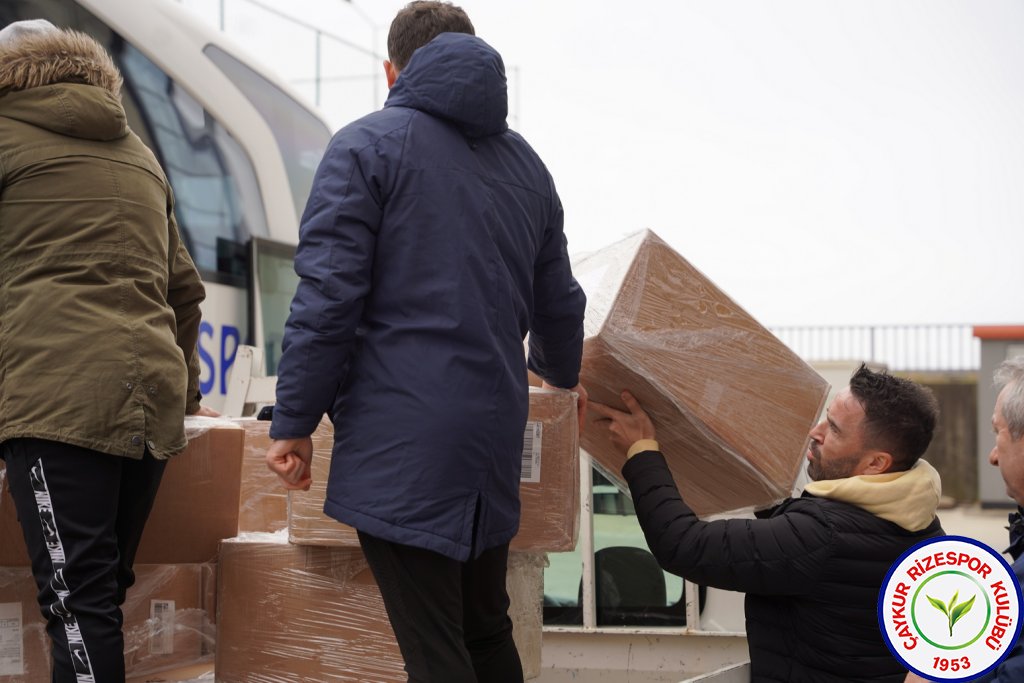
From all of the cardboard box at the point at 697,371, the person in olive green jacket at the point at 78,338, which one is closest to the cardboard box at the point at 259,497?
the person in olive green jacket at the point at 78,338

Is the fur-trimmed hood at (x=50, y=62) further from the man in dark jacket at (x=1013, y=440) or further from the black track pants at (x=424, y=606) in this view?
the man in dark jacket at (x=1013, y=440)

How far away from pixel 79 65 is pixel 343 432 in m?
0.91

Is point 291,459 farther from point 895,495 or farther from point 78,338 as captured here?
point 895,495

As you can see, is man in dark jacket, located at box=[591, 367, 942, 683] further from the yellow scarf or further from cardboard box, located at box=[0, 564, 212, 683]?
cardboard box, located at box=[0, 564, 212, 683]

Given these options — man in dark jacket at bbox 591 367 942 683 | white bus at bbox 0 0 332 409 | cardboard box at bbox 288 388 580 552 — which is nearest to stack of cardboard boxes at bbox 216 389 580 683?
cardboard box at bbox 288 388 580 552

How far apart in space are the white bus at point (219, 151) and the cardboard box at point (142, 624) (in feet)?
9.20

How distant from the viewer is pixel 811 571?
1873mm

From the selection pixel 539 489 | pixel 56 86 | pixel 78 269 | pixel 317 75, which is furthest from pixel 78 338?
pixel 317 75

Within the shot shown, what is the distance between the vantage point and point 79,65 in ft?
6.44

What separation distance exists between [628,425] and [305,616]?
0.83m

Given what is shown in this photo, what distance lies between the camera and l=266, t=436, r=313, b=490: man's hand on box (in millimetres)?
1675

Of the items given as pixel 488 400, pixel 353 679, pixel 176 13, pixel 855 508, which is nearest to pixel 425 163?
pixel 488 400

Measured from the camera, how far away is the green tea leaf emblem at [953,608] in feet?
4.56

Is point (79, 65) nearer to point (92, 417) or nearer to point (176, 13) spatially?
point (92, 417)
